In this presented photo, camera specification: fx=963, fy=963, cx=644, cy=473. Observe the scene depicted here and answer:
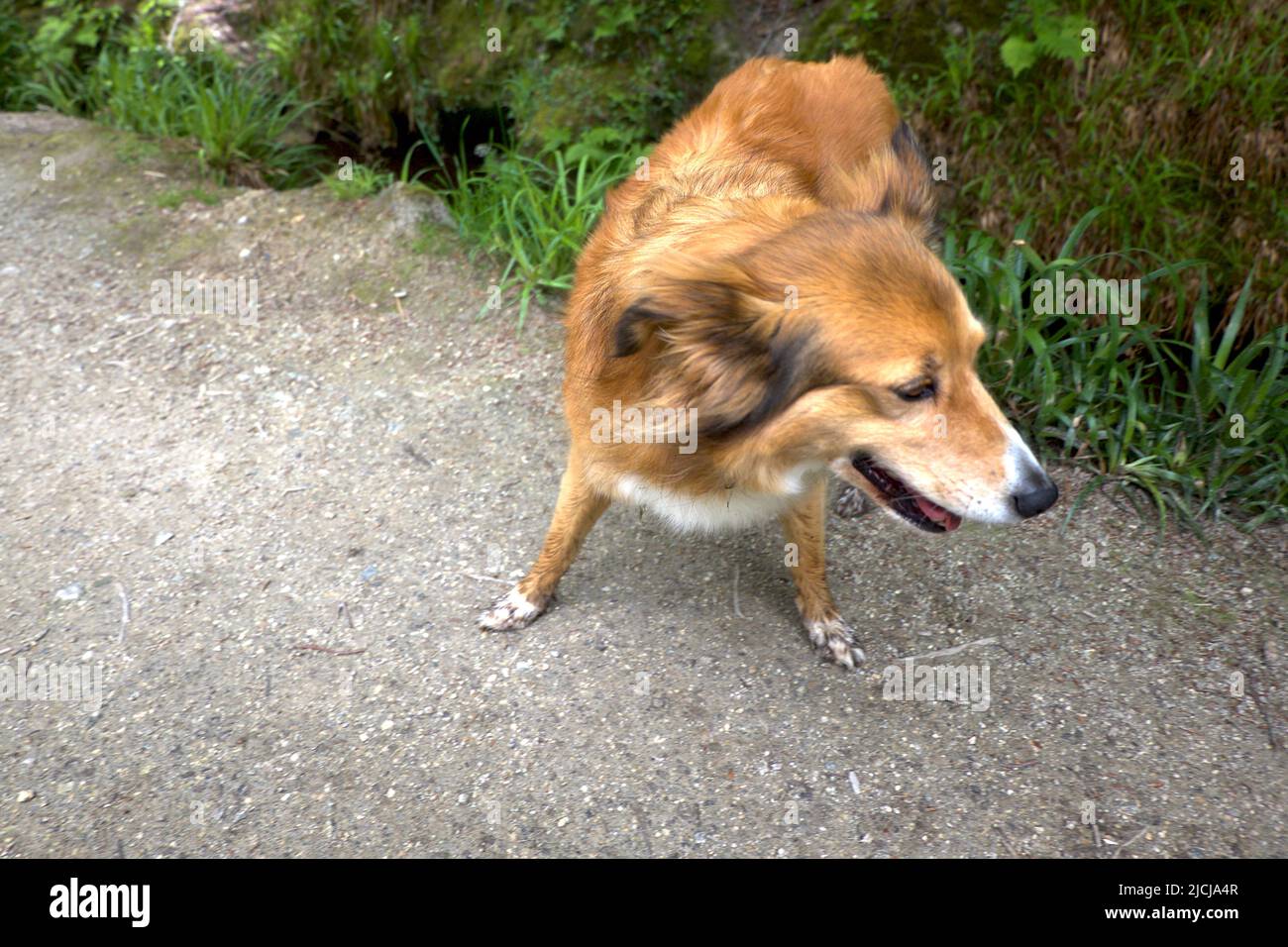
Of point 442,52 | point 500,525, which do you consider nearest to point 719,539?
point 500,525

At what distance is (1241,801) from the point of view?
108 inches

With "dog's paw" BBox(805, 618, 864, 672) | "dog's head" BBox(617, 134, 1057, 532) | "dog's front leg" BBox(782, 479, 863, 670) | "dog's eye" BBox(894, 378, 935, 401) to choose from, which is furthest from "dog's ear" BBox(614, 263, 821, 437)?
"dog's paw" BBox(805, 618, 864, 672)

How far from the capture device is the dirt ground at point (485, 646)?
2.70 metres

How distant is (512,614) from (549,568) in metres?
0.20

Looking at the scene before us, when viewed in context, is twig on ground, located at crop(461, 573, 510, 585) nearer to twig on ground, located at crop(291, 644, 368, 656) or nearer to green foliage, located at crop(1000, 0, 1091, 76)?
twig on ground, located at crop(291, 644, 368, 656)

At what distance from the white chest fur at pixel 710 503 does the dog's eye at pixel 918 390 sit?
0.41 metres

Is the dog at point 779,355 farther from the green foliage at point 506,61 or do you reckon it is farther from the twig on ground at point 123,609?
the green foliage at point 506,61

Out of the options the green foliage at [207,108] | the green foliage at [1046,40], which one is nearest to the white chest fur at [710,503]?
the green foliage at [1046,40]

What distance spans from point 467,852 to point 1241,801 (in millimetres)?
2193

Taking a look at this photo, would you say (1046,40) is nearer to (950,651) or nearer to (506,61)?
(950,651)

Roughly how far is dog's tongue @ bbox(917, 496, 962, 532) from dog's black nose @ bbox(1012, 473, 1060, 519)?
0.17 metres

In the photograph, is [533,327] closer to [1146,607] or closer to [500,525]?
[500,525]

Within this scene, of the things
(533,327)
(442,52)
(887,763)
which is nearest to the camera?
(887,763)

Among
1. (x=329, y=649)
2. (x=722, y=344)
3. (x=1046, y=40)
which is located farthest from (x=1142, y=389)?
(x=329, y=649)
